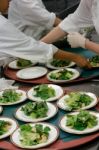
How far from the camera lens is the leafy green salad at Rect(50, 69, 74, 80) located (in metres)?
1.84

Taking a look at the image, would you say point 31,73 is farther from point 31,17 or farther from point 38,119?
point 31,17

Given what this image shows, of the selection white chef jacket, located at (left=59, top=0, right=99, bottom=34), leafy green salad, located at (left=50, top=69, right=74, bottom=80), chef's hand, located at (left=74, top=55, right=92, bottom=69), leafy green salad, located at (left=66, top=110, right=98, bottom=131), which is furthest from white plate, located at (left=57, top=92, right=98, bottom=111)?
white chef jacket, located at (left=59, top=0, right=99, bottom=34)

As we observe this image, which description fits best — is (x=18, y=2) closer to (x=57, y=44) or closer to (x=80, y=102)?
(x=57, y=44)

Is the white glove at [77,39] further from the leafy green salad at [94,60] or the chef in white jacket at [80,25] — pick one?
the leafy green salad at [94,60]

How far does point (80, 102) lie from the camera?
1.52m

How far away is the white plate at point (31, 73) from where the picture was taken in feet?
6.28

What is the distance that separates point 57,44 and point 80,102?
860 mm

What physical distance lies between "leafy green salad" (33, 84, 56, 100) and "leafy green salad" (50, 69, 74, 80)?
6.7 inches

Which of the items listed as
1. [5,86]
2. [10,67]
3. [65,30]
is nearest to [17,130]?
[5,86]

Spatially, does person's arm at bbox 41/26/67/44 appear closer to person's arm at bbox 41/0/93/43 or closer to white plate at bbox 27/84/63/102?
person's arm at bbox 41/0/93/43

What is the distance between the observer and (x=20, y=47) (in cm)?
181

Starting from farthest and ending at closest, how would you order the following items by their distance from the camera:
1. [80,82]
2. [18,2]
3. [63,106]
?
[18,2] < [80,82] < [63,106]

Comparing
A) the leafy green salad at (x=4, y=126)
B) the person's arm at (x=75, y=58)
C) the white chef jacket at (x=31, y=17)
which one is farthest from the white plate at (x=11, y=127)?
the white chef jacket at (x=31, y=17)

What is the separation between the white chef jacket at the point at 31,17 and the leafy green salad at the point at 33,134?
1350 millimetres
